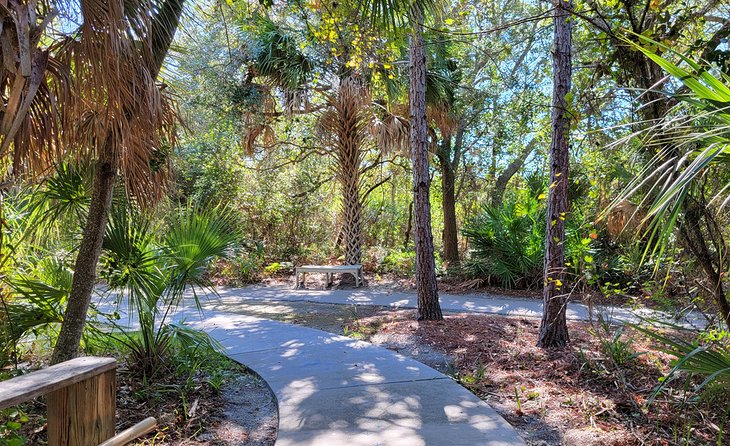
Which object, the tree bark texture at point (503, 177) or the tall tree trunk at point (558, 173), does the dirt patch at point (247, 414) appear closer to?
the tall tree trunk at point (558, 173)

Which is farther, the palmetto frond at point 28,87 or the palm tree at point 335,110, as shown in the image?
the palm tree at point 335,110

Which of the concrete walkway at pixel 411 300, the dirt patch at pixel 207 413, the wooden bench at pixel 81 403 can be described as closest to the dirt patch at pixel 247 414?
the dirt patch at pixel 207 413

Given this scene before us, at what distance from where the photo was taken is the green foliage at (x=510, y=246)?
11492 millimetres

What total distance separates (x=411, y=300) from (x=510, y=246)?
287 cm

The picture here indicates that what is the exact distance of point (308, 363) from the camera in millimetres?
5891

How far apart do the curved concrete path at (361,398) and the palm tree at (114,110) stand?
203 centimetres

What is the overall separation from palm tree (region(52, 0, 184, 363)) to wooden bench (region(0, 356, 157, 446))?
2.00 meters

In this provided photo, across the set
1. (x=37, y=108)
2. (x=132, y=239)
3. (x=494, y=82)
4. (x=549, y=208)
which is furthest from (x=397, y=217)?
(x=37, y=108)

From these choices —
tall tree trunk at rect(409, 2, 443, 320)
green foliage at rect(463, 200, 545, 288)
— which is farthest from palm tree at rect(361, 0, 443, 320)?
green foliage at rect(463, 200, 545, 288)

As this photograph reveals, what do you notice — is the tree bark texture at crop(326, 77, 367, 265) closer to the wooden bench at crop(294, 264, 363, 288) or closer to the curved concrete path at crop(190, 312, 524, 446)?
the wooden bench at crop(294, 264, 363, 288)

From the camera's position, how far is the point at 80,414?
250cm

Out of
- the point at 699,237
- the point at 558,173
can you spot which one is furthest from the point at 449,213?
the point at 699,237

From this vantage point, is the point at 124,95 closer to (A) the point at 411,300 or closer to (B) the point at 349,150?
(A) the point at 411,300

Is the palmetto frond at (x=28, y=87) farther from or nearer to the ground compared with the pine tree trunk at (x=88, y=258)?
farther from the ground
